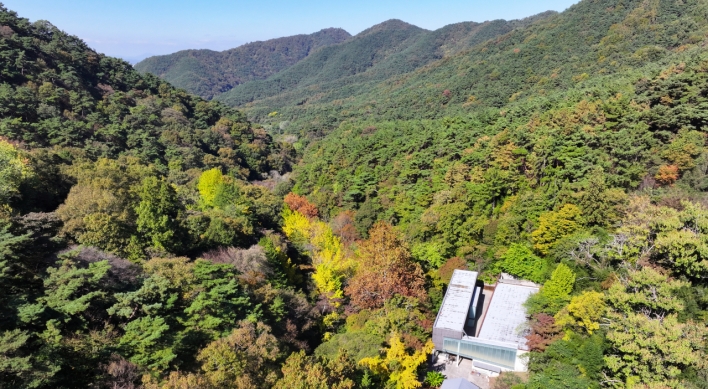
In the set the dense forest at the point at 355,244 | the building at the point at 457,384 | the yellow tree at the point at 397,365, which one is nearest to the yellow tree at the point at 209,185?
the dense forest at the point at 355,244

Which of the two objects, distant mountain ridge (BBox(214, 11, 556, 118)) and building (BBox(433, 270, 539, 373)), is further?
distant mountain ridge (BBox(214, 11, 556, 118))

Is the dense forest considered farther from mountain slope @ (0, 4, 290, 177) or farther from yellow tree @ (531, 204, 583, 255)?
mountain slope @ (0, 4, 290, 177)

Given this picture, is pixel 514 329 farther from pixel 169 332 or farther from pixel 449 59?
pixel 449 59

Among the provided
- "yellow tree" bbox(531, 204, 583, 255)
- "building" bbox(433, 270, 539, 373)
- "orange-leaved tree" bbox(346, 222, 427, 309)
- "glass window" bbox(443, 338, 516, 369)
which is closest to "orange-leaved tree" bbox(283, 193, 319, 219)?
"orange-leaved tree" bbox(346, 222, 427, 309)

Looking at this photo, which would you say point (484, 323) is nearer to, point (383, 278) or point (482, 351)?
point (482, 351)

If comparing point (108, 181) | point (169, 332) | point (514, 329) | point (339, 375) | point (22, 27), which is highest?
point (22, 27)

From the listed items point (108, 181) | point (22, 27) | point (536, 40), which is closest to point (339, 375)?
point (108, 181)
